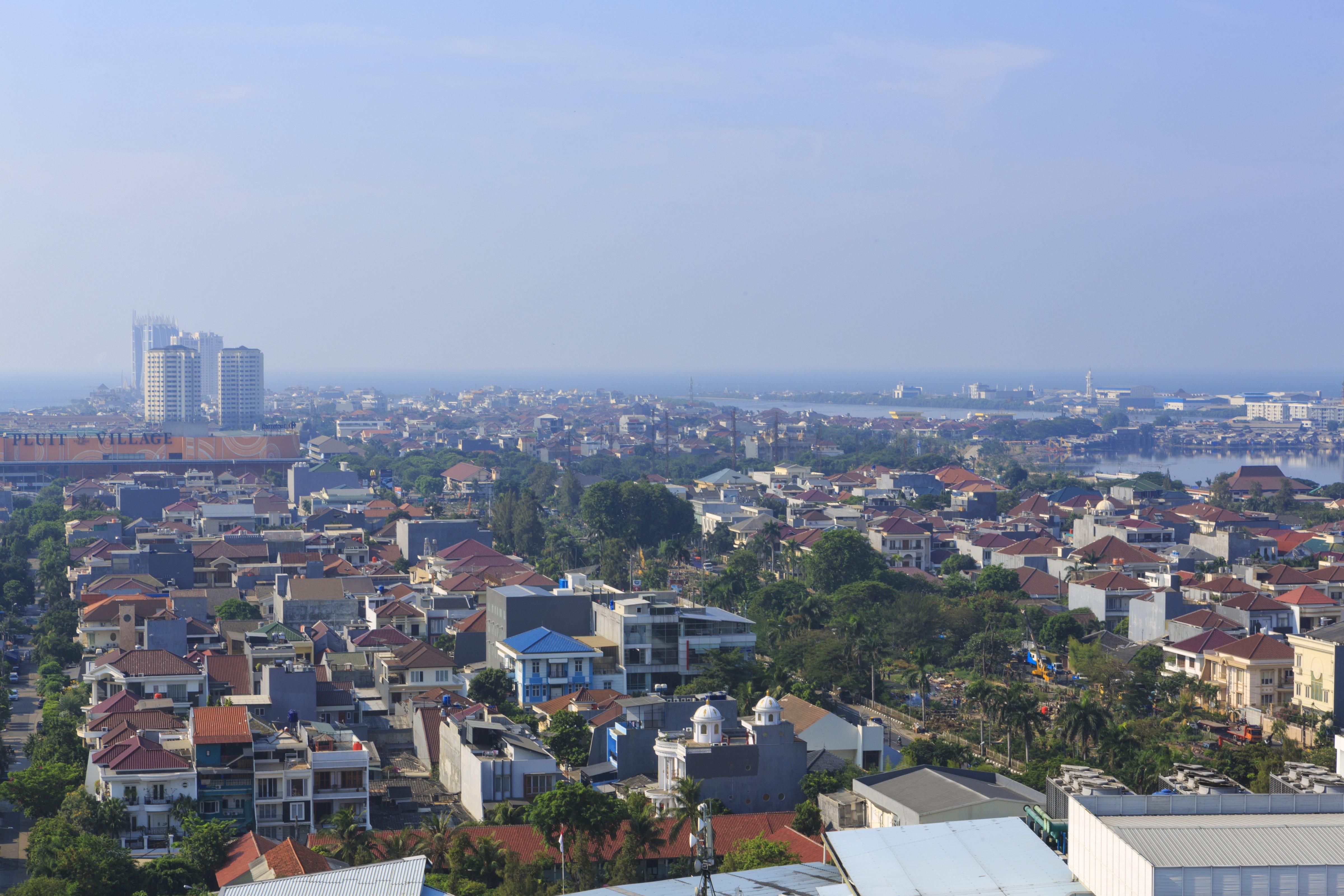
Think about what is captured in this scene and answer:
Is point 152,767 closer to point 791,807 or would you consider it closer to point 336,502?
point 791,807

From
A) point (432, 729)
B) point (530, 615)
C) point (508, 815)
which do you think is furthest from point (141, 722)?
point (530, 615)

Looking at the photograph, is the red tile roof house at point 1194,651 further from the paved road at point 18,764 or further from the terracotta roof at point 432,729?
the paved road at point 18,764

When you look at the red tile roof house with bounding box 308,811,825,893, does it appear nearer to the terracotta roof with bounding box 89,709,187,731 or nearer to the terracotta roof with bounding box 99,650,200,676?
the terracotta roof with bounding box 89,709,187,731

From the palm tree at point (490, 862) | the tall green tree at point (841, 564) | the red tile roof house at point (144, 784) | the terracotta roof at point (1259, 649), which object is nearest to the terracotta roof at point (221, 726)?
the red tile roof house at point (144, 784)

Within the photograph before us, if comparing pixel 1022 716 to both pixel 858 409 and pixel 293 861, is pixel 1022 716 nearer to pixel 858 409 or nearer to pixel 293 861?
pixel 293 861

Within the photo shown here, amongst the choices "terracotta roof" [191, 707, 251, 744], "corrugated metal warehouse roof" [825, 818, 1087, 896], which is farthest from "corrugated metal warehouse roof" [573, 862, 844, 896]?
"terracotta roof" [191, 707, 251, 744]

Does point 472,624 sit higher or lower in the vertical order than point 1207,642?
lower

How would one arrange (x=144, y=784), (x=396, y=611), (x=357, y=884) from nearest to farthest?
1. (x=357, y=884)
2. (x=144, y=784)
3. (x=396, y=611)
